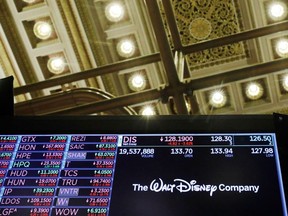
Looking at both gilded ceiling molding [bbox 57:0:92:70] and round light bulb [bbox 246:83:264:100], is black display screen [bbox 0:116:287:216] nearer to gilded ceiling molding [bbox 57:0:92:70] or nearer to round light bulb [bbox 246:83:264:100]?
gilded ceiling molding [bbox 57:0:92:70]

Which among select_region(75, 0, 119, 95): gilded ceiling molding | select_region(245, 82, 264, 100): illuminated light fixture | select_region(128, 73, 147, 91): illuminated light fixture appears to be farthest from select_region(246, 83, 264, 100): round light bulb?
select_region(75, 0, 119, 95): gilded ceiling molding

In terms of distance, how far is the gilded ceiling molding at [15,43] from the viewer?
29.0ft

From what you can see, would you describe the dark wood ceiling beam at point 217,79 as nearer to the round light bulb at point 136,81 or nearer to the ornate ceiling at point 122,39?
the ornate ceiling at point 122,39

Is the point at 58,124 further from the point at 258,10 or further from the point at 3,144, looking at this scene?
the point at 258,10

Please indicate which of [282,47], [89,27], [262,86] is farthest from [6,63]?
[282,47]

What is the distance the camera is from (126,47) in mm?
9047

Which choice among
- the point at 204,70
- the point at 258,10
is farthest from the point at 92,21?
the point at 258,10

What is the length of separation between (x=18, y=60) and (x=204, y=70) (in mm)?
3545

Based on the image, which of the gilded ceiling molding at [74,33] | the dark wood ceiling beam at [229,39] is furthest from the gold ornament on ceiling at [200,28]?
the dark wood ceiling beam at [229,39]

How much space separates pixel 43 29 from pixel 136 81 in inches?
79.0

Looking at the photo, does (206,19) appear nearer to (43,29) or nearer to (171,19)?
(43,29)

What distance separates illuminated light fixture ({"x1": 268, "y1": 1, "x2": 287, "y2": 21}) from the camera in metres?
8.61

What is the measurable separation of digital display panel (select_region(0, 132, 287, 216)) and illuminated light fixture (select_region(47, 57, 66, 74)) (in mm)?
6117

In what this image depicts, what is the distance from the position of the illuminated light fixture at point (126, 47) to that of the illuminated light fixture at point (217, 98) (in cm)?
182
